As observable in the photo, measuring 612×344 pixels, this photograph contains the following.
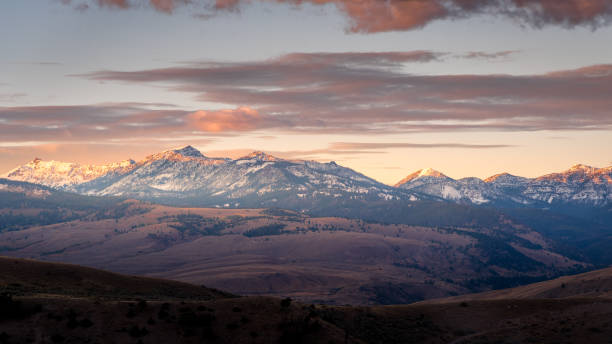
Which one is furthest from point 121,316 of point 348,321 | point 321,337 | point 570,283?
point 570,283

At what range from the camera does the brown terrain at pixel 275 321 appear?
2948 inches

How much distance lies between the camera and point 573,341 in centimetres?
8306

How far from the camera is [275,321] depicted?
82625 millimetres

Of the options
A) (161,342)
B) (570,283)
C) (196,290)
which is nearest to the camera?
(161,342)

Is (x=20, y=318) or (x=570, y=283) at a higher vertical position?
(x=20, y=318)

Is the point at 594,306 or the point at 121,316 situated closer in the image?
the point at 121,316

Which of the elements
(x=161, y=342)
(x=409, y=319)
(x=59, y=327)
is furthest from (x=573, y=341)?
(x=59, y=327)

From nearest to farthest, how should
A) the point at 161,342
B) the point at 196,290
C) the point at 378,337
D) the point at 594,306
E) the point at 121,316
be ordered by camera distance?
Answer: 1. the point at 161,342
2. the point at 121,316
3. the point at 378,337
4. the point at 594,306
5. the point at 196,290

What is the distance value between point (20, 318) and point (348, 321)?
48.7m

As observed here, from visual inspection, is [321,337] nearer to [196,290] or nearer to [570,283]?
[196,290]

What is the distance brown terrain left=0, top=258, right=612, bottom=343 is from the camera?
246ft

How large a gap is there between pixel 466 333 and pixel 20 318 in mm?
66647

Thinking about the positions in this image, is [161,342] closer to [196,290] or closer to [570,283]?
[196,290]

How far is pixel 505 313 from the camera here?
339 feet
